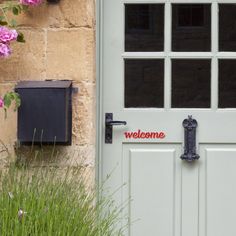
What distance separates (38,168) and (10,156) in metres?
0.19

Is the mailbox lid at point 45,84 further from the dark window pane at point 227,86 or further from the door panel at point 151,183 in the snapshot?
the dark window pane at point 227,86

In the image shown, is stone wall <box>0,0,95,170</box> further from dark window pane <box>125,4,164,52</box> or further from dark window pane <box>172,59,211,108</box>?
dark window pane <box>172,59,211,108</box>

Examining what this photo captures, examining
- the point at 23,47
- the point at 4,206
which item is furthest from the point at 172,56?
the point at 4,206

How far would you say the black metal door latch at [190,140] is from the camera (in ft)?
15.1

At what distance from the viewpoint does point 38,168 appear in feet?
14.4

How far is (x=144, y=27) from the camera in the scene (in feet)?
15.4

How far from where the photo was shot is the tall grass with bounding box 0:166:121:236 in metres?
3.69

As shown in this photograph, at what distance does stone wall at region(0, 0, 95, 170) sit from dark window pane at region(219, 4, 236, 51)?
2.67 feet

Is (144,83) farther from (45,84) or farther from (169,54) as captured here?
(45,84)

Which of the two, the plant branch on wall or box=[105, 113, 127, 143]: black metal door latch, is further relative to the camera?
box=[105, 113, 127, 143]: black metal door latch

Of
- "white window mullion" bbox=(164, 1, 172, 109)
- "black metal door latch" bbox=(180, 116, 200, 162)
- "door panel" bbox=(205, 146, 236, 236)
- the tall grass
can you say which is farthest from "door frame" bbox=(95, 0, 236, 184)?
the tall grass

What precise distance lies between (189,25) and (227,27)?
232 millimetres

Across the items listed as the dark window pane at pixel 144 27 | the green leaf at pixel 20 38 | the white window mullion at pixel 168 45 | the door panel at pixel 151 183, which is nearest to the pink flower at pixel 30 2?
the green leaf at pixel 20 38

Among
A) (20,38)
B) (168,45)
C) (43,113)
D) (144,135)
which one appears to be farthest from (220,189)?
(20,38)
